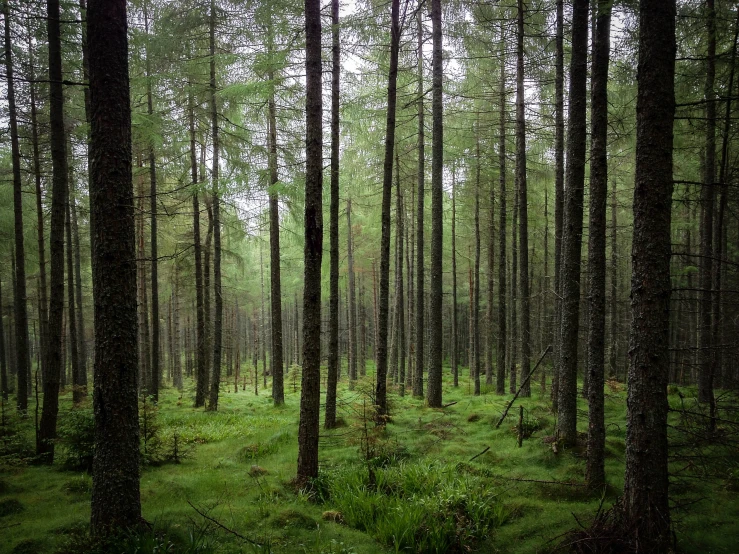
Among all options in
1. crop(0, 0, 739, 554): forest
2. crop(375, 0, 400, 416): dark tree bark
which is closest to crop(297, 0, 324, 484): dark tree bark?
crop(0, 0, 739, 554): forest

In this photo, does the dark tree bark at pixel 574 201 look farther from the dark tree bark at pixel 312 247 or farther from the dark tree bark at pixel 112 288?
the dark tree bark at pixel 112 288

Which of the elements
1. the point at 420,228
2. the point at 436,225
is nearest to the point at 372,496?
the point at 436,225

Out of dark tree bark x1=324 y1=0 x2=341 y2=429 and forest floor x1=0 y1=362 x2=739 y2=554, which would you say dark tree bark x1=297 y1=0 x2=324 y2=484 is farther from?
dark tree bark x1=324 y1=0 x2=341 y2=429

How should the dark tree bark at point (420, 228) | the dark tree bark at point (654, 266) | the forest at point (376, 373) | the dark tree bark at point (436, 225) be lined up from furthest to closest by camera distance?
the dark tree bark at point (420, 228) → the dark tree bark at point (436, 225) → the forest at point (376, 373) → the dark tree bark at point (654, 266)

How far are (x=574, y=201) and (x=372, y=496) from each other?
5.88 m

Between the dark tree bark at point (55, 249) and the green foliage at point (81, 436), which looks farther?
the dark tree bark at point (55, 249)

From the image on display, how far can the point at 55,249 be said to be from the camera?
26.9ft

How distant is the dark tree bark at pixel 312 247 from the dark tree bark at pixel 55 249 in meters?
5.61

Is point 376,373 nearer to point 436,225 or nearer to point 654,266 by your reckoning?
point 436,225

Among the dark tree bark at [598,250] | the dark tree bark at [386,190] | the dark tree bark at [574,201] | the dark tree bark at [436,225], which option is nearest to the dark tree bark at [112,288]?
the dark tree bark at [386,190]

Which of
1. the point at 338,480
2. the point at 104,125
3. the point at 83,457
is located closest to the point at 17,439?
the point at 83,457

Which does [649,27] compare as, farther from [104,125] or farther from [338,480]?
[338,480]

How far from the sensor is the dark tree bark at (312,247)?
6.46 metres

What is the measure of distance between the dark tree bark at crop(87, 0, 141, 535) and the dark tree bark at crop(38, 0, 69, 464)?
474 cm
